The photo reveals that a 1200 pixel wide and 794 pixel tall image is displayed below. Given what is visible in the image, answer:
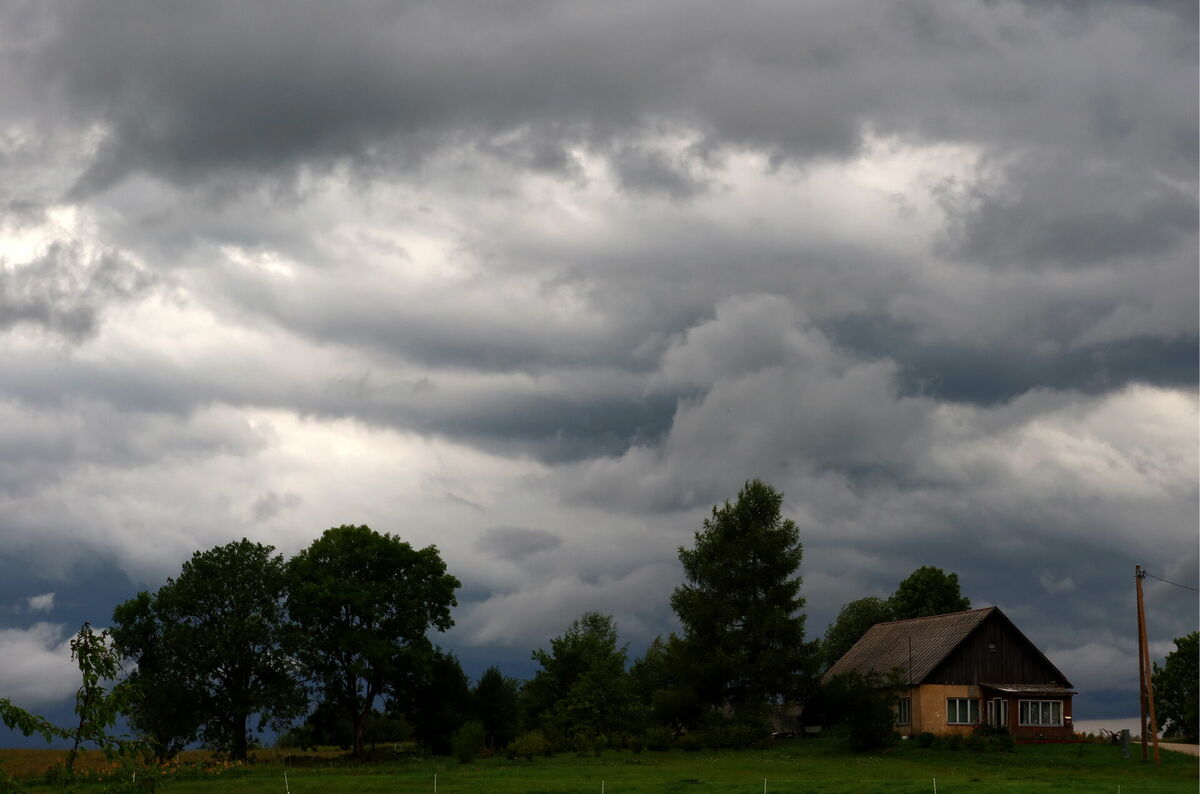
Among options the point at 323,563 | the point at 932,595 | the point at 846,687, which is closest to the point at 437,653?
the point at 323,563

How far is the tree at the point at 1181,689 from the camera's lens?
110188 millimetres

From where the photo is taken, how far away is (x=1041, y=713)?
78.8 meters

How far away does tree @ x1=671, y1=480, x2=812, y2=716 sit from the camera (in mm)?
77750

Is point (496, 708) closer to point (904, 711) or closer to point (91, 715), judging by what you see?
point (904, 711)

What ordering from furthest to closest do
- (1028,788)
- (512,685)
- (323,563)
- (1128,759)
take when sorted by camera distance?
(512,685)
(323,563)
(1128,759)
(1028,788)

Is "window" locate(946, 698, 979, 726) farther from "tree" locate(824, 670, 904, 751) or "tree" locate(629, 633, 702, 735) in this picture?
"tree" locate(629, 633, 702, 735)

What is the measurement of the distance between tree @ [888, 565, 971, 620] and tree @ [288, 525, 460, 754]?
165 feet

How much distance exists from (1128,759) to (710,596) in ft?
95.4

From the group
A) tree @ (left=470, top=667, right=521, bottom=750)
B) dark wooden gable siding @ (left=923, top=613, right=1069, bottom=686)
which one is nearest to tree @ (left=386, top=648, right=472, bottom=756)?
tree @ (left=470, top=667, right=521, bottom=750)

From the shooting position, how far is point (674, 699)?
78.1 meters

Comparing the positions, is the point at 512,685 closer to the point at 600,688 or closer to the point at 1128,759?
the point at 600,688

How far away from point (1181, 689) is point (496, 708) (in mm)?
70175

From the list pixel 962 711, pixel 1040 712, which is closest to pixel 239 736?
pixel 962 711

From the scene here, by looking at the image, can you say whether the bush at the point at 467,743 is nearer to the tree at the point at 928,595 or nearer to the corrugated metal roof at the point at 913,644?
the corrugated metal roof at the point at 913,644
